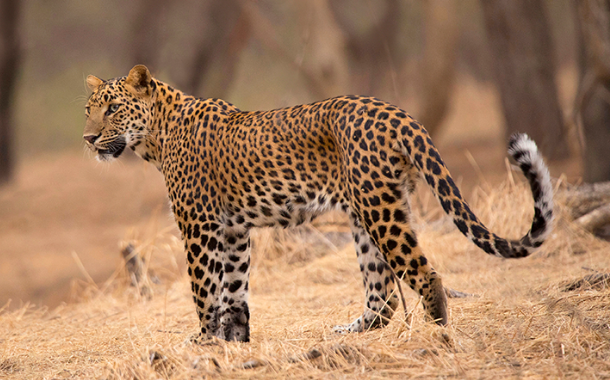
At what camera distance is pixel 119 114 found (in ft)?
16.9

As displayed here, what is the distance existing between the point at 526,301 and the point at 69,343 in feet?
11.9

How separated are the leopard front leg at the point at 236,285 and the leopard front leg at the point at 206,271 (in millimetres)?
192

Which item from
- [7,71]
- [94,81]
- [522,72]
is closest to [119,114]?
[94,81]

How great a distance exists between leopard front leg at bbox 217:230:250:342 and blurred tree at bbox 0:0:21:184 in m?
18.3

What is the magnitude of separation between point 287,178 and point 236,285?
1.03 metres

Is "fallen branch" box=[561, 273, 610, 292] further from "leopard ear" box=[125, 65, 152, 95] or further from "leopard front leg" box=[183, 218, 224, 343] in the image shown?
"leopard ear" box=[125, 65, 152, 95]

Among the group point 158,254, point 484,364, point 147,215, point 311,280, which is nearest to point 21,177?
point 147,215

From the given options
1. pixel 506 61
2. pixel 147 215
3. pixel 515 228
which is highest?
pixel 506 61

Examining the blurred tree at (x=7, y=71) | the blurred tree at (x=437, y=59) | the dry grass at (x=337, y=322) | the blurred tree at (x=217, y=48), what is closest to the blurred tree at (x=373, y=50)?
the blurred tree at (x=217, y=48)

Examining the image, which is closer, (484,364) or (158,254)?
(484,364)

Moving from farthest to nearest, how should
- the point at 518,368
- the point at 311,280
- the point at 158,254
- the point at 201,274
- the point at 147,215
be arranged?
the point at 147,215
the point at 158,254
the point at 311,280
the point at 201,274
the point at 518,368

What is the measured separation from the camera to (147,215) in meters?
19.0

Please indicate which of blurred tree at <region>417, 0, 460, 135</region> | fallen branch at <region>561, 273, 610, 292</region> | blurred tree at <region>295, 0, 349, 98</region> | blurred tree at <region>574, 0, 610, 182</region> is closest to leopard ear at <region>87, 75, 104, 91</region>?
fallen branch at <region>561, 273, 610, 292</region>

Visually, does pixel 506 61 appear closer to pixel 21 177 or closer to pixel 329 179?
pixel 329 179
